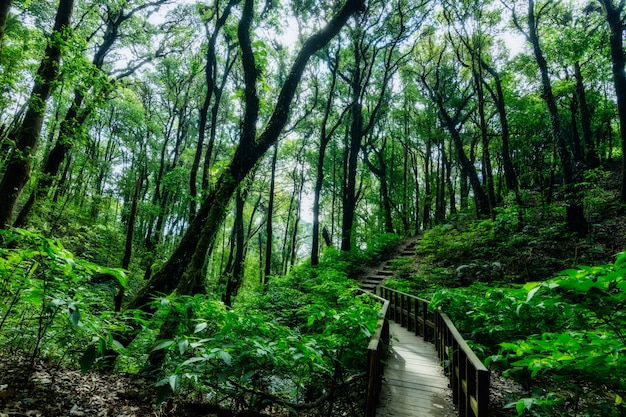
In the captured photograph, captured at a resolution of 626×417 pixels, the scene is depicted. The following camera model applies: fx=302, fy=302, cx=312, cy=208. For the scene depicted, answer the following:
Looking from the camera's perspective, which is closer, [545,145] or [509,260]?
[509,260]

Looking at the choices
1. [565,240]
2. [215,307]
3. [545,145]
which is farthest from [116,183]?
[545,145]

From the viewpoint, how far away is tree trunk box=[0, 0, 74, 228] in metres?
5.34

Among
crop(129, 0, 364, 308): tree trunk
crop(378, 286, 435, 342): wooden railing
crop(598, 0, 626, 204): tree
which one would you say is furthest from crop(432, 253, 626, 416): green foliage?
crop(598, 0, 626, 204): tree

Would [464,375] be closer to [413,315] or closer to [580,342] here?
[580,342]

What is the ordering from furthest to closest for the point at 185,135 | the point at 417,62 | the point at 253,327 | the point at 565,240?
the point at 185,135 < the point at 417,62 < the point at 565,240 < the point at 253,327

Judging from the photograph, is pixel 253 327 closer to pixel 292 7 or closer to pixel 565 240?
pixel 565 240

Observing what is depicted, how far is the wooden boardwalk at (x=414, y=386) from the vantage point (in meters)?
4.26

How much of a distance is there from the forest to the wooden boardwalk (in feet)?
1.95

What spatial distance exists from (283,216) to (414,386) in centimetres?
2828

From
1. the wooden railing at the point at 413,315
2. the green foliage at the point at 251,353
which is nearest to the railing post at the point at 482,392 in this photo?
the green foliage at the point at 251,353

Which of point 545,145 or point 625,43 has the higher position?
point 625,43

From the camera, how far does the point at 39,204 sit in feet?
30.9

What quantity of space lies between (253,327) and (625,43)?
20.3 m

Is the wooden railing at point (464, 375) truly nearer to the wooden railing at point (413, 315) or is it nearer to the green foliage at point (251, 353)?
the wooden railing at point (413, 315)
